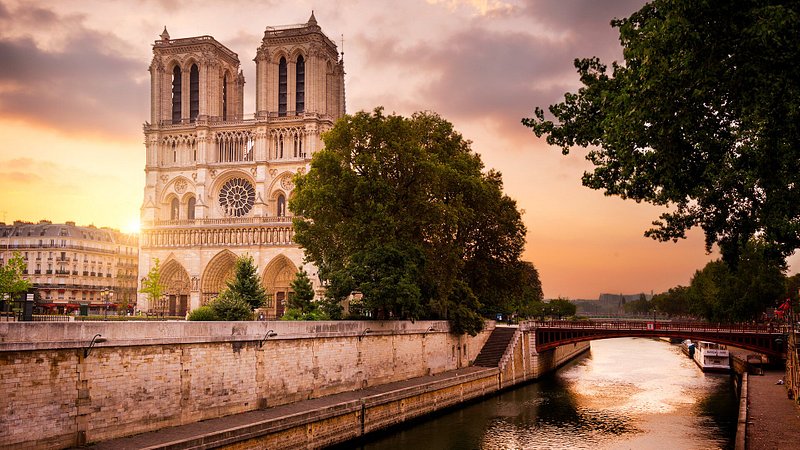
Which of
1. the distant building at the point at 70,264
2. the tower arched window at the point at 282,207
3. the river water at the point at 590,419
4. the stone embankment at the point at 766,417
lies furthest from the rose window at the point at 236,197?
the stone embankment at the point at 766,417

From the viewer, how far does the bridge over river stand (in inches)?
1679

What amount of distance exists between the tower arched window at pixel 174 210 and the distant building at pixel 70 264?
30.6 ft

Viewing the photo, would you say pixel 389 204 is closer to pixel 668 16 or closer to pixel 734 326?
pixel 668 16

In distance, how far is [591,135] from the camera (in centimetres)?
1894

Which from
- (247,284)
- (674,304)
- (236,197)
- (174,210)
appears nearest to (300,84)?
(236,197)

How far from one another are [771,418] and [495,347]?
2005 centimetres

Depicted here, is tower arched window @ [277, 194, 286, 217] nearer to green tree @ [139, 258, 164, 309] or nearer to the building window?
the building window

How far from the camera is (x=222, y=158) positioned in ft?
225

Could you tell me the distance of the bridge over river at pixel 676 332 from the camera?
42656 millimetres

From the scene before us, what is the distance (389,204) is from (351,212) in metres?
2.32

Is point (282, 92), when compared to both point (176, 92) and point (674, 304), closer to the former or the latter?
point (176, 92)

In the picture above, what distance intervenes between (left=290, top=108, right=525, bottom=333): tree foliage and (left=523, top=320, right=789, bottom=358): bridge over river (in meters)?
10.5

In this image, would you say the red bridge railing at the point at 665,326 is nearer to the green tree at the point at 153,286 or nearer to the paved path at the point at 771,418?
the paved path at the point at 771,418


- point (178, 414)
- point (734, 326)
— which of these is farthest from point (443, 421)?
point (734, 326)
